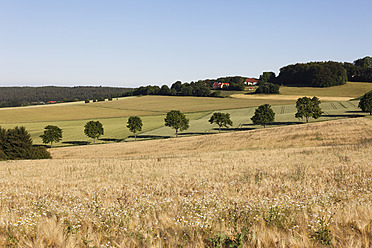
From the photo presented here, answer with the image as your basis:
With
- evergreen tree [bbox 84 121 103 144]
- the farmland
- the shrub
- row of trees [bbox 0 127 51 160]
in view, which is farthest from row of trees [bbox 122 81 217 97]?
row of trees [bbox 0 127 51 160]

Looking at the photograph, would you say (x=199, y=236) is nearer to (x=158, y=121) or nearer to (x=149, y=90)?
(x=158, y=121)

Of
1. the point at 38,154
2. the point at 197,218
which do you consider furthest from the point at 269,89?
the point at 197,218

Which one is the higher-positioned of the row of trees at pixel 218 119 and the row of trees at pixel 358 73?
the row of trees at pixel 358 73

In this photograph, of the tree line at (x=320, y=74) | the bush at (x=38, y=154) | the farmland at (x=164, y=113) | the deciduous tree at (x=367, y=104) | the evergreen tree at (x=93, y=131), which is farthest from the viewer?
the tree line at (x=320, y=74)

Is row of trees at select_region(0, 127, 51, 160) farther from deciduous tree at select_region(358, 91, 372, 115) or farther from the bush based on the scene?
deciduous tree at select_region(358, 91, 372, 115)

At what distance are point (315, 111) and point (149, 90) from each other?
424ft

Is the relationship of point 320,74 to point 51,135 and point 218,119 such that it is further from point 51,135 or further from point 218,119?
point 51,135

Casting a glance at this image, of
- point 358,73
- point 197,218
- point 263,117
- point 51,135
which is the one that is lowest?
point 51,135

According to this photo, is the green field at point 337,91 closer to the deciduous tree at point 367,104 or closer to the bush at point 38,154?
the deciduous tree at point 367,104

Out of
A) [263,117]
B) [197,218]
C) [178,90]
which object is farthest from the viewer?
[178,90]

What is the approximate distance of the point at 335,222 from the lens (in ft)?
13.7

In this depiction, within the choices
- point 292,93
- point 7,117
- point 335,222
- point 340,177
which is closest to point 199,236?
point 335,222

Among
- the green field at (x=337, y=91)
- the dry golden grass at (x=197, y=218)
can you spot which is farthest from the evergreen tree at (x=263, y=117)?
the green field at (x=337, y=91)

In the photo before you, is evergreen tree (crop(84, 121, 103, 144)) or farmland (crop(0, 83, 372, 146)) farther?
farmland (crop(0, 83, 372, 146))
